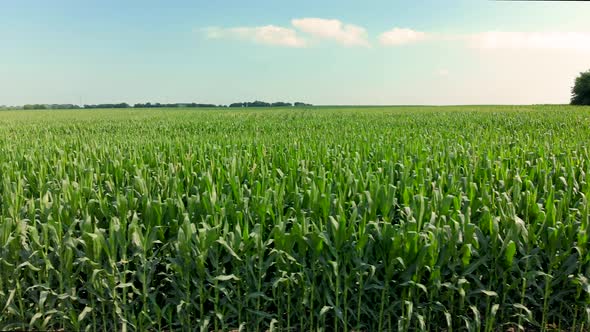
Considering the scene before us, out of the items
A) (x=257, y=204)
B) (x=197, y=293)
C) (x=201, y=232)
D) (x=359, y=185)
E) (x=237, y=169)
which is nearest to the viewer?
(x=201, y=232)

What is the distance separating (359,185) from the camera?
5.11 m

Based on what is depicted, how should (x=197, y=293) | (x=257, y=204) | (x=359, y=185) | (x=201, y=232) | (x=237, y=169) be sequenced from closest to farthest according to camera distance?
(x=201, y=232) → (x=197, y=293) → (x=257, y=204) → (x=359, y=185) → (x=237, y=169)

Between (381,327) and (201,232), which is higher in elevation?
(201,232)

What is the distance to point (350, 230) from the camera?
3.68 m

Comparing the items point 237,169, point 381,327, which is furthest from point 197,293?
point 237,169

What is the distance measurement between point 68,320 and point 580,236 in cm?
494

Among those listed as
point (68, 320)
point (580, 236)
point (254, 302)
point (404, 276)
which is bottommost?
point (68, 320)

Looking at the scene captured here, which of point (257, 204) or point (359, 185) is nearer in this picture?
point (257, 204)

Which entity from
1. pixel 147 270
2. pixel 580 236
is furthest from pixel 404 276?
pixel 147 270

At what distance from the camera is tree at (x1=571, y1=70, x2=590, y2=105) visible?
255ft

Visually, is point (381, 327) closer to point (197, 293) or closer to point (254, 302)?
point (254, 302)

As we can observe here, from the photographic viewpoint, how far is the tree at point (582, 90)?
77.7 meters

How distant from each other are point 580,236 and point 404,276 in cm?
169

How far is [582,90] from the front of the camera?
78.6 meters
